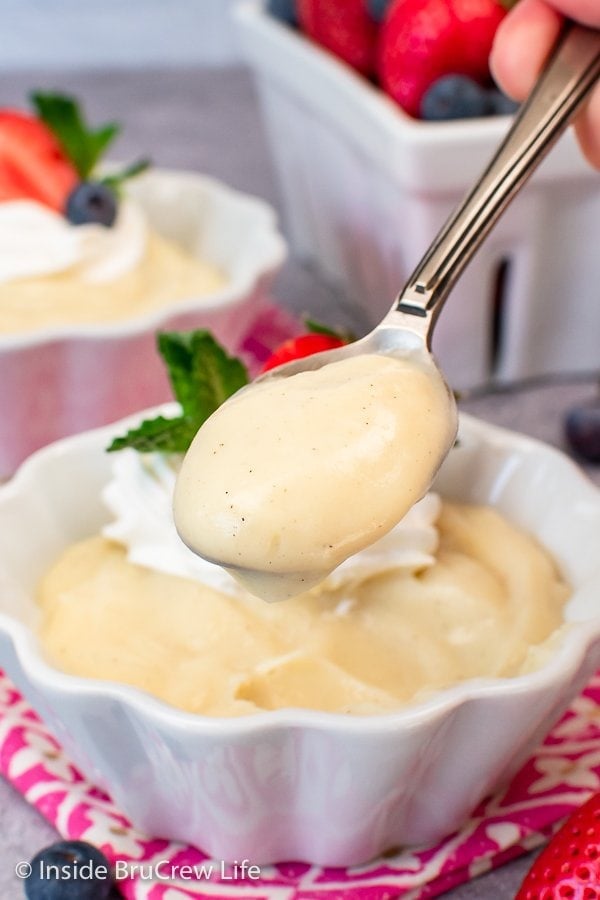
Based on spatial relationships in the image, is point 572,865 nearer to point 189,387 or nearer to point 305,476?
point 305,476

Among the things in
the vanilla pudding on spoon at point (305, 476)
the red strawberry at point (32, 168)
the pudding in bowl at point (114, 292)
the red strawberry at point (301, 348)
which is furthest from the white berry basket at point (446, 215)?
the vanilla pudding on spoon at point (305, 476)

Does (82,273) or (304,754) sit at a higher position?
(304,754)

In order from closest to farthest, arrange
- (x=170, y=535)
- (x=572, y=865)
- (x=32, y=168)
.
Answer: (x=572, y=865)
(x=170, y=535)
(x=32, y=168)

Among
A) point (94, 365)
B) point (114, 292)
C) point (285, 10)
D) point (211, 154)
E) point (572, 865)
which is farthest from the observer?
point (211, 154)

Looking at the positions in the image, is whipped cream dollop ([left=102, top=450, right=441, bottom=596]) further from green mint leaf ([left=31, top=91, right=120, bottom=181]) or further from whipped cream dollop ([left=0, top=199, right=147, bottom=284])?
green mint leaf ([left=31, top=91, right=120, bottom=181])

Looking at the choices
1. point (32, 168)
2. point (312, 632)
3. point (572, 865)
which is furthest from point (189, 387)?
point (32, 168)

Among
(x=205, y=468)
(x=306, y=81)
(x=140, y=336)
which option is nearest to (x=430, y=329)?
(x=205, y=468)

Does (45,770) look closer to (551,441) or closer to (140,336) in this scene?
(140,336)
